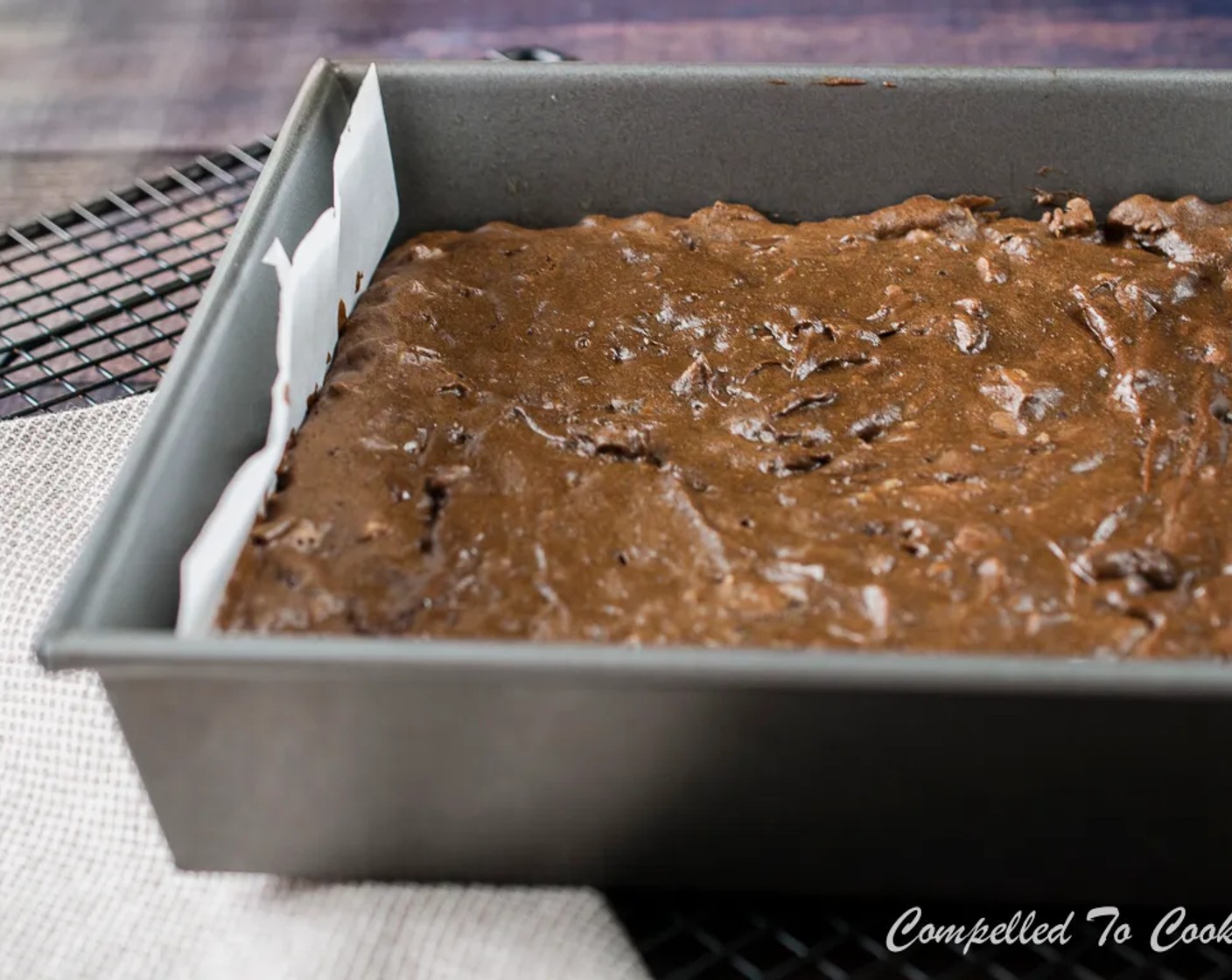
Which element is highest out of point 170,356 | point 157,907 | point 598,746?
point 598,746

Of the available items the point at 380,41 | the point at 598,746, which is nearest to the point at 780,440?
the point at 598,746

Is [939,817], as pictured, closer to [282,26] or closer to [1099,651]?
[1099,651]

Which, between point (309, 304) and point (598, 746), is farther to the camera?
point (309, 304)

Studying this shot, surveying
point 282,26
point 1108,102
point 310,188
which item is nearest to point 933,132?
point 1108,102

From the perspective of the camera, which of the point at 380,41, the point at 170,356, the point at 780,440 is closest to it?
the point at 780,440

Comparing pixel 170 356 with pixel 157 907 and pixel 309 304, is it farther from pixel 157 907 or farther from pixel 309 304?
pixel 157 907

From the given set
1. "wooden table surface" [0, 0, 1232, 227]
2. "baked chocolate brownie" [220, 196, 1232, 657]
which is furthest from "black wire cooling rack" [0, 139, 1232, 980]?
"wooden table surface" [0, 0, 1232, 227]

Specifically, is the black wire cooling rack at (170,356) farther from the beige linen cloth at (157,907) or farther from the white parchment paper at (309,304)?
the white parchment paper at (309,304)

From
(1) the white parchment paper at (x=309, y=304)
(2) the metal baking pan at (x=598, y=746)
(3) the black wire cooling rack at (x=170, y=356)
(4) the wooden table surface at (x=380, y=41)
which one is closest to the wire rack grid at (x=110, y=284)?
(3) the black wire cooling rack at (x=170, y=356)

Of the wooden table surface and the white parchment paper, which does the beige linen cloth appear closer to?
the white parchment paper
